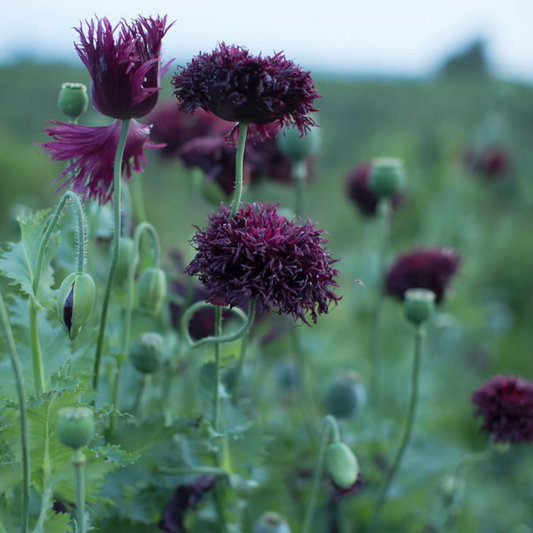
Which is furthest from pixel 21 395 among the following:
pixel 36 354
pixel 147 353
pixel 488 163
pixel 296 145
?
pixel 488 163

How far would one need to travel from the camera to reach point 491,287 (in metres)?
4.46

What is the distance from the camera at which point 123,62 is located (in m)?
0.62

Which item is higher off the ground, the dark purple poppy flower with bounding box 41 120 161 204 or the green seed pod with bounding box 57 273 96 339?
the dark purple poppy flower with bounding box 41 120 161 204

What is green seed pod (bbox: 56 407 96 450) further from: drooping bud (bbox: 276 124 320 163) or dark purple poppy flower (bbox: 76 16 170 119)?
drooping bud (bbox: 276 124 320 163)

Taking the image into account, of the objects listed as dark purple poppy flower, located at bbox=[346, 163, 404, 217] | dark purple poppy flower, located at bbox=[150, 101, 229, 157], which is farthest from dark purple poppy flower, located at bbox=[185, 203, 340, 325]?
dark purple poppy flower, located at bbox=[346, 163, 404, 217]

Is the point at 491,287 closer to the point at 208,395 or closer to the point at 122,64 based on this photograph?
the point at 208,395

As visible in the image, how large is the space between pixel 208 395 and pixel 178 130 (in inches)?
31.1

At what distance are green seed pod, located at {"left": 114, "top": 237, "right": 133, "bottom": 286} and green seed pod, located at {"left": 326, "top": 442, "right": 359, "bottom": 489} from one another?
1.33 ft

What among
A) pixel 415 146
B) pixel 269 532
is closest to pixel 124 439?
pixel 269 532

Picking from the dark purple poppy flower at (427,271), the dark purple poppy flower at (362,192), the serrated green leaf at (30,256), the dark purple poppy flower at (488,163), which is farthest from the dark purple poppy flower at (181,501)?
the dark purple poppy flower at (488,163)

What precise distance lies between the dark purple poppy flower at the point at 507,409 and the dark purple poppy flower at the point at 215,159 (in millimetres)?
575

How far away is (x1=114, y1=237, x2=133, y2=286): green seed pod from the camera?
95 cm

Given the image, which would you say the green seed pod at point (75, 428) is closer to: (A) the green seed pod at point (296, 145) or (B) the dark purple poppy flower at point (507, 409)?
(B) the dark purple poppy flower at point (507, 409)

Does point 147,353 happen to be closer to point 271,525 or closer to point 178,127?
point 271,525
